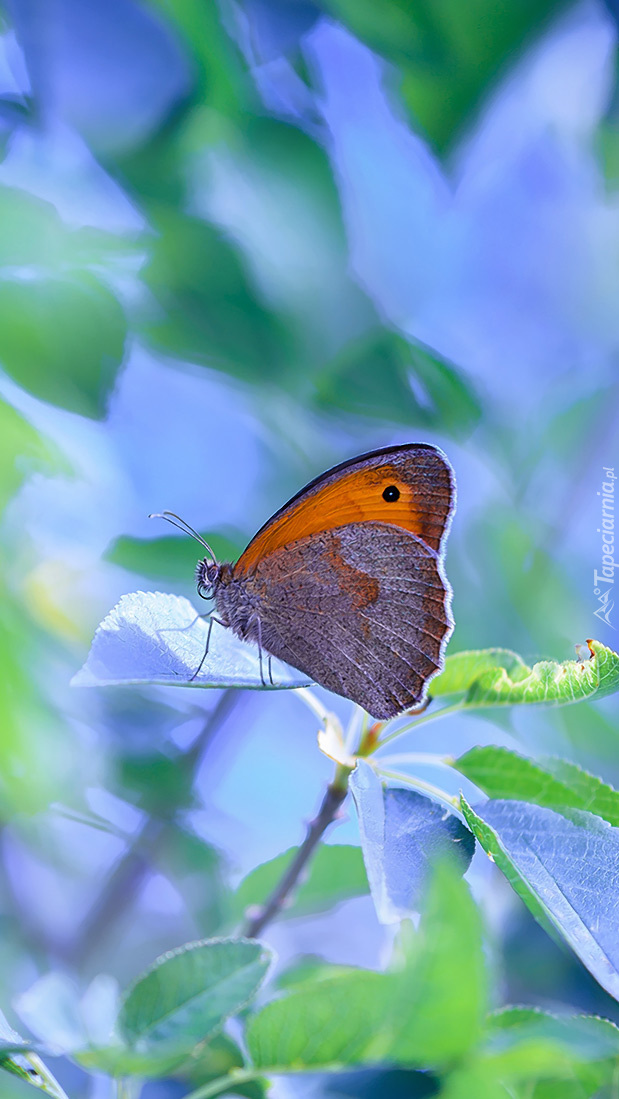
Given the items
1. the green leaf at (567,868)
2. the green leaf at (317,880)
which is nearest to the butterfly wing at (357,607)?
the green leaf at (567,868)

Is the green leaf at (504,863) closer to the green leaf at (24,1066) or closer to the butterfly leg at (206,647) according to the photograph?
the butterfly leg at (206,647)

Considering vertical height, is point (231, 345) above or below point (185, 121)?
below

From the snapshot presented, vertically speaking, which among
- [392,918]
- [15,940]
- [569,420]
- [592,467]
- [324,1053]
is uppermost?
[569,420]

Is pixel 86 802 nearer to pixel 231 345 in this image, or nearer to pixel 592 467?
pixel 231 345

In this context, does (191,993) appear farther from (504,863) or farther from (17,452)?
(17,452)

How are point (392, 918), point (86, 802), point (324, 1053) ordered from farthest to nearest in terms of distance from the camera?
point (86, 802)
point (392, 918)
point (324, 1053)

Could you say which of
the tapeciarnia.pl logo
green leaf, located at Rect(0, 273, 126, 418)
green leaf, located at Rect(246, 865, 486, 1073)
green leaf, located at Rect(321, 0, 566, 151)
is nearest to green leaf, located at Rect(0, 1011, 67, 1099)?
green leaf, located at Rect(246, 865, 486, 1073)

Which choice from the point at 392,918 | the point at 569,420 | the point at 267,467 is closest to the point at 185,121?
the point at 267,467
